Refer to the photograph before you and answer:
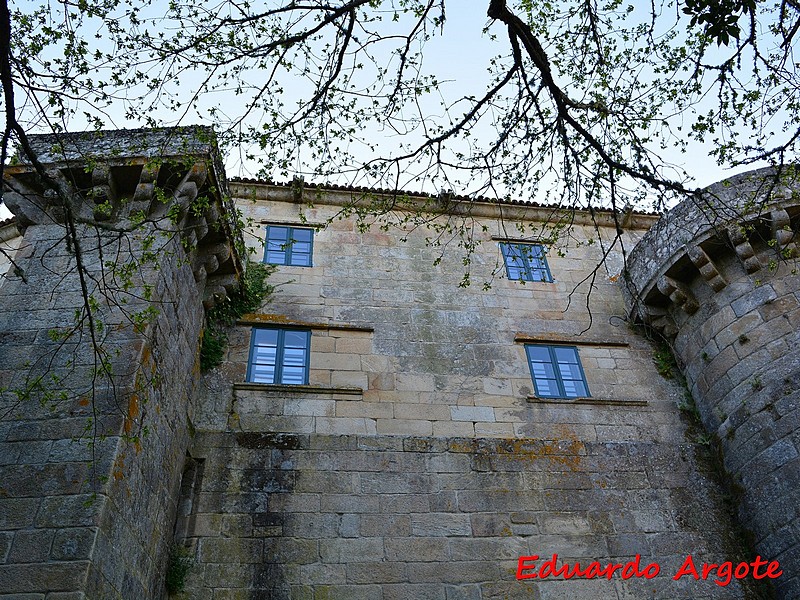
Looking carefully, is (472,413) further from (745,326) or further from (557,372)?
(745,326)

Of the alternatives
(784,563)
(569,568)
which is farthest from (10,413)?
(784,563)

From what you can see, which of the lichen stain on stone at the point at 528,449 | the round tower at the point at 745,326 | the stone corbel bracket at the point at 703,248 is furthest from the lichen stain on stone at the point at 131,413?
the stone corbel bracket at the point at 703,248

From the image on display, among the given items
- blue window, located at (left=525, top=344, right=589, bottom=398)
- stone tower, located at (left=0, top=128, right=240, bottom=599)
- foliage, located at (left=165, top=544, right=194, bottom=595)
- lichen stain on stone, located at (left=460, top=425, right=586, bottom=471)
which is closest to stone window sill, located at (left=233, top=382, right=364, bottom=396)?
stone tower, located at (left=0, top=128, right=240, bottom=599)

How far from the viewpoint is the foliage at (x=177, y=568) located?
19.3 feet

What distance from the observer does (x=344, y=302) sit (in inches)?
340

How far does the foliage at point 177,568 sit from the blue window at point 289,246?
4032 millimetres

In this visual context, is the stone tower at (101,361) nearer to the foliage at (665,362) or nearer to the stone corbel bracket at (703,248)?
the stone corbel bracket at (703,248)

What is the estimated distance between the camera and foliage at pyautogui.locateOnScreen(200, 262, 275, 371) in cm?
762

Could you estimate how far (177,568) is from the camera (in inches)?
235

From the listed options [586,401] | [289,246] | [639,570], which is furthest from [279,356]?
[639,570]

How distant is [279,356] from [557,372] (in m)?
3.46

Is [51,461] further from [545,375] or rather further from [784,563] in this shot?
[784,563]

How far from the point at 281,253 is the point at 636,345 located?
4975mm

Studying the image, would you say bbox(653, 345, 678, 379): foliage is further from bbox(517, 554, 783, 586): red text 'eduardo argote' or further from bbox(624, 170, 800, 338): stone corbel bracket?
bbox(517, 554, 783, 586): red text 'eduardo argote'
